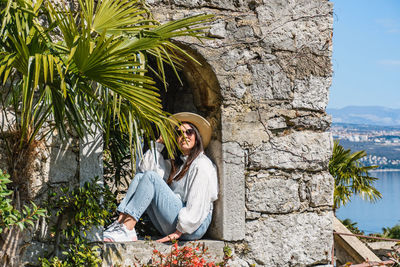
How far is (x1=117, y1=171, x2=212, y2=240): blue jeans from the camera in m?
4.30

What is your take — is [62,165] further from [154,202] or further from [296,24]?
[296,24]

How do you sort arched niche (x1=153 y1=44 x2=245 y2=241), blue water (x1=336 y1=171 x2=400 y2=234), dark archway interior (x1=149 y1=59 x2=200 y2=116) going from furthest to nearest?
blue water (x1=336 y1=171 x2=400 y2=234) → dark archway interior (x1=149 y1=59 x2=200 y2=116) → arched niche (x1=153 y1=44 x2=245 y2=241)

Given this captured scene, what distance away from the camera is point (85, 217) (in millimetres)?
3943

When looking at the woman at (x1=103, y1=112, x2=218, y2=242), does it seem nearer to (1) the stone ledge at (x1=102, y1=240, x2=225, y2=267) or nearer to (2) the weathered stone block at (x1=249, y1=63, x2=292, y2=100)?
(1) the stone ledge at (x1=102, y1=240, x2=225, y2=267)

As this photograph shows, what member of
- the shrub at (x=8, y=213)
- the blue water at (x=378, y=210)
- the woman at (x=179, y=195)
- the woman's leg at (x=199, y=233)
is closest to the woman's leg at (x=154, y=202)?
the woman at (x=179, y=195)

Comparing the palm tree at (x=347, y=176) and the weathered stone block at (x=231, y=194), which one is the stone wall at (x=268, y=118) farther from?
the palm tree at (x=347, y=176)

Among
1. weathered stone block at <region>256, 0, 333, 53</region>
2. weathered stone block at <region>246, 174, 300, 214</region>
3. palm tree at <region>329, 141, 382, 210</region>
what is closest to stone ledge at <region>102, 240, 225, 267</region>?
weathered stone block at <region>246, 174, 300, 214</region>

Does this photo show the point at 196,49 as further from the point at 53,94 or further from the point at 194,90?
the point at 53,94

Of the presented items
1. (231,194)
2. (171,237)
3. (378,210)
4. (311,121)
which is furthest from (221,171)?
(378,210)

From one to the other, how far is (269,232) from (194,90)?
134 centimetres

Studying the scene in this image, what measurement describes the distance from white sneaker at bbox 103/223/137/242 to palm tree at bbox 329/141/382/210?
5670 mm

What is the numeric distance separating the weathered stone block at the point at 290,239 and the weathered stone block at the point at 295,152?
421mm

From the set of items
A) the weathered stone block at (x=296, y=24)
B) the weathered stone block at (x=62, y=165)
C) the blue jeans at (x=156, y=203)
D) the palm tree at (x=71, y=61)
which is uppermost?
the weathered stone block at (x=296, y=24)

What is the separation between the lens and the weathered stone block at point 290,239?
4613 millimetres
